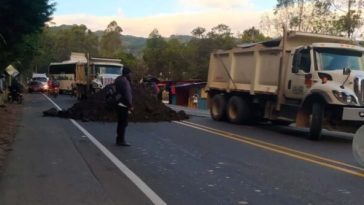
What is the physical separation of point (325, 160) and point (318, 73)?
5.13 metres

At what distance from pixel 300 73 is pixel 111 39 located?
13633 cm

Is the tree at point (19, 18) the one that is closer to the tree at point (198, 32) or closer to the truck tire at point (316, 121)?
the truck tire at point (316, 121)

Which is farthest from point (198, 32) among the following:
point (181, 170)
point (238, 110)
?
point (181, 170)

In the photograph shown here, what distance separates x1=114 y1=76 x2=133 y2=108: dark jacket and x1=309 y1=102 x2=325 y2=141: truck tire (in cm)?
497

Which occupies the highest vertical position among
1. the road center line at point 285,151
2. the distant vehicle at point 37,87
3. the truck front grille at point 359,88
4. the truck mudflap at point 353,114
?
the truck front grille at point 359,88

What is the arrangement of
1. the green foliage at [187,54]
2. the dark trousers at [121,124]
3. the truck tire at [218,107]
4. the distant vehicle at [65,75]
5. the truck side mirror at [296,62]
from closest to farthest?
the dark trousers at [121,124]
the truck side mirror at [296,62]
the truck tire at [218,107]
the distant vehicle at [65,75]
the green foliage at [187,54]

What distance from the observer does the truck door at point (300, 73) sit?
1650 cm

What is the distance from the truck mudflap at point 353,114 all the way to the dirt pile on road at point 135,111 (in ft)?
25.8

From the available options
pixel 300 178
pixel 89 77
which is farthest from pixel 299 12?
pixel 300 178

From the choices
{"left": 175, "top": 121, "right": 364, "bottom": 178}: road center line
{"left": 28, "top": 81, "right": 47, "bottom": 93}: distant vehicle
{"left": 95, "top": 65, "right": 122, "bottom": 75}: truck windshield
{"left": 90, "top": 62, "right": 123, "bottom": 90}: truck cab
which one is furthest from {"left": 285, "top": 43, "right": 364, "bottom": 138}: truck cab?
{"left": 28, "top": 81, "right": 47, "bottom": 93}: distant vehicle

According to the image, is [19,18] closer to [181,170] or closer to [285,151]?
[285,151]

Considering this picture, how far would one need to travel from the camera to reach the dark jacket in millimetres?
13758

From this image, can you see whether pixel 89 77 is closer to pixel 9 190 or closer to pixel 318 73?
pixel 318 73

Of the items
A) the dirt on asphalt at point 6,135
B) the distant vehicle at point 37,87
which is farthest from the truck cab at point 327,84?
the distant vehicle at point 37,87
